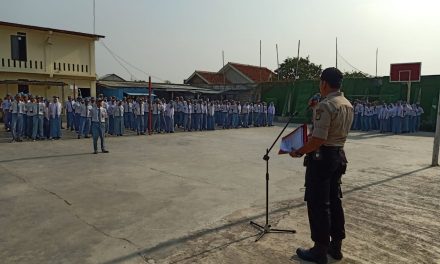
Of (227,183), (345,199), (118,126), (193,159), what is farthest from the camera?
(118,126)

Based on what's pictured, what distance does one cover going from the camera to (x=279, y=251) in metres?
4.03

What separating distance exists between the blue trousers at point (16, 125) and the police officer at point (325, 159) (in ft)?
42.4

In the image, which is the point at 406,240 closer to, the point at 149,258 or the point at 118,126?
the point at 149,258

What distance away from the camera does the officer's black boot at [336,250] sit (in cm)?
388

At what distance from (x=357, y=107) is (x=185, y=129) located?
1016 cm

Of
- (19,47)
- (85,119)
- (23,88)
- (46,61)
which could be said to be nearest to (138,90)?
(46,61)

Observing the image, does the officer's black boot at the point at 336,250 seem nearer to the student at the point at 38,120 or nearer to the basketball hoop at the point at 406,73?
the student at the point at 38,120

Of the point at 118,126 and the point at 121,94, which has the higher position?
the point at 121,94

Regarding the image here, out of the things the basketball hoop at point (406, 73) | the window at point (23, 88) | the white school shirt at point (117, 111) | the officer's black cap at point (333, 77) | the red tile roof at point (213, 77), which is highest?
the red tile roof at point (213, 77)

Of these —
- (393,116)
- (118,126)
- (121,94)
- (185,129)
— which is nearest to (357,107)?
(393,116)

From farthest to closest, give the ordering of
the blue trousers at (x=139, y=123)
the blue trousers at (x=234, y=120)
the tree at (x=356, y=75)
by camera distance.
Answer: the tree at (x=356, y=75) < the blue trousers at (x=234, y=120) < the blue trousers at (x=139, y=123)

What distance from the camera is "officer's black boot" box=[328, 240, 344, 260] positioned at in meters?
3.88

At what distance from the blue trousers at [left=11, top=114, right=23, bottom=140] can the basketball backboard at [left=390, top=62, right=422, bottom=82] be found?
787 inches

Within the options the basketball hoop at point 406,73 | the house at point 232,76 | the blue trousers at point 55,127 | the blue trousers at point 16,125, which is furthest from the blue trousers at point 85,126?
the house at point 232,76
